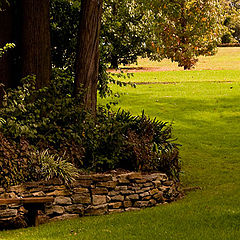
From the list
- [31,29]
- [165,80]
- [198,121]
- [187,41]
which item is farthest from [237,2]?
[31,29]

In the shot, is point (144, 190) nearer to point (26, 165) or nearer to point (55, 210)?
point (55, 210)

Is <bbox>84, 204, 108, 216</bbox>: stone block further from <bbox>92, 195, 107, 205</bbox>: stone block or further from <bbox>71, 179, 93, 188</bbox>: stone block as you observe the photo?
<bbox>71, 179, 93, 188</bbox>: stone block

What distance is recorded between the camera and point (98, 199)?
849 centimetres

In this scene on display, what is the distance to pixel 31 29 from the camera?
34.9 feet

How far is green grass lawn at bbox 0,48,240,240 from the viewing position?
6.78 meters

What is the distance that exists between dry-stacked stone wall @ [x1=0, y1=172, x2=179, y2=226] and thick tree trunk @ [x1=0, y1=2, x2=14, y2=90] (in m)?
3.63

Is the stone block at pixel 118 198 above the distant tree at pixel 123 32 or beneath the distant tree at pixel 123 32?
beneath

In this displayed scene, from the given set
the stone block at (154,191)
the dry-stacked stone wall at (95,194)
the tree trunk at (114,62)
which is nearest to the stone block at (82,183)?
the dry-stacked stone wall at (95,194)

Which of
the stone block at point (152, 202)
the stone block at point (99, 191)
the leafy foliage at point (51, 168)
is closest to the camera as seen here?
the leafy foliage at point (51, 168)

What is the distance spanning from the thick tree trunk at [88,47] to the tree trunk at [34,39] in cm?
77

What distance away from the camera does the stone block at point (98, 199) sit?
8.43 m

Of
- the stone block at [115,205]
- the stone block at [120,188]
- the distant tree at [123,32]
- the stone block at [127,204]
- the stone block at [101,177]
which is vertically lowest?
the stone block at [127,204]

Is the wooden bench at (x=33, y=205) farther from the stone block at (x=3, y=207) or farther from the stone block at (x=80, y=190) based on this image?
the stone block at (x=80, y=190)

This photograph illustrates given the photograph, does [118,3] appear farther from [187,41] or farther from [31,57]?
[187,41]
